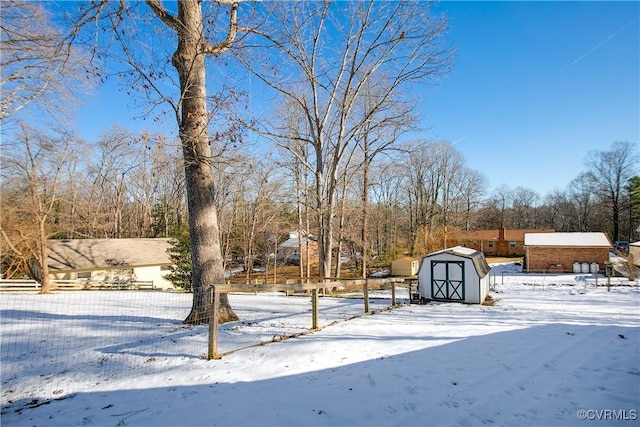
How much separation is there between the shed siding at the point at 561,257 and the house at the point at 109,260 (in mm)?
28719

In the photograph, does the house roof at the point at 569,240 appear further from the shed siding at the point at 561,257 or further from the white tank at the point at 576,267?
the white tank at the point at 576,267

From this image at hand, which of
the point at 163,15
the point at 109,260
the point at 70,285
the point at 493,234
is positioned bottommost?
the point at 70,285

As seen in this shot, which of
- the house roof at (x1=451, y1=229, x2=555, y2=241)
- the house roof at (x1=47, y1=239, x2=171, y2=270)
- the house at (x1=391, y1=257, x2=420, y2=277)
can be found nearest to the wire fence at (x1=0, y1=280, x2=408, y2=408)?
the house roof at (x1=47, y1=239, x2=171, y2=270)

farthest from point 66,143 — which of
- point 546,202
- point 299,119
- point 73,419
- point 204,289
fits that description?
point 546,202

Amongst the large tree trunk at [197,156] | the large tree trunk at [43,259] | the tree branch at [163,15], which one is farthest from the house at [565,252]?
the large tree trunk at [43,259]

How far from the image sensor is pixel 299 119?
18.4m

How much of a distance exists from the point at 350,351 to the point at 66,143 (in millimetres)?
19700

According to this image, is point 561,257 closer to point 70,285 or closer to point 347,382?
point 347,382

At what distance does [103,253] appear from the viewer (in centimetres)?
2291

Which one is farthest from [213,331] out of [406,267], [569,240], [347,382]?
[569,240]

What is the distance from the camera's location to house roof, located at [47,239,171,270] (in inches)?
824

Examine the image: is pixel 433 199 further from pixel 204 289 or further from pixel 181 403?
pixel 181 403

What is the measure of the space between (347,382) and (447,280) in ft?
37.5

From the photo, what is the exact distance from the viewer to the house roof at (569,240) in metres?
25.8
